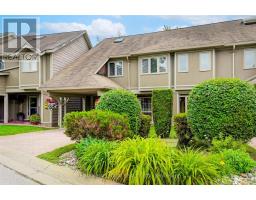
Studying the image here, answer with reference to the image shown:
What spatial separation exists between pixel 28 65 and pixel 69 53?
10.8 feet

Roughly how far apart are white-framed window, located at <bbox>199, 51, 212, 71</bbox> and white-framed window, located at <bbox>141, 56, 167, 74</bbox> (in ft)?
7.90

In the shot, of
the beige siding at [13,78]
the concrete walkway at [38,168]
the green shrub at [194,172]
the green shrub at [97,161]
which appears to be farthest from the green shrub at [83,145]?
the beige siding at [13,78]

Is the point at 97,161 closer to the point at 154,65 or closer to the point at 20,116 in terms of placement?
the point at 154,65

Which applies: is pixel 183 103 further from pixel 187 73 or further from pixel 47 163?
pixel 47 163

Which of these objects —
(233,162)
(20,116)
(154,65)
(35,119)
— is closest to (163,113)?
(233,162)

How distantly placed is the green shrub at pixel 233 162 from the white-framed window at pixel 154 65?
12.8m

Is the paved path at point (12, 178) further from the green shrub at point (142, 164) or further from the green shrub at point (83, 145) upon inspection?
the green shrub at point (142, 164)

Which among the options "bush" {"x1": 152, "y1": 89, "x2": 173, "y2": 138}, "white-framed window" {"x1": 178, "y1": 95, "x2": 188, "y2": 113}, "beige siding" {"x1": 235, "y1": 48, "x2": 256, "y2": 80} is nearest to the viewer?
"bush" {"x1": 152, "y1": 89, "x2": 173, "y2": 138}

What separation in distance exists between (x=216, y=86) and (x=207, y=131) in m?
1.30

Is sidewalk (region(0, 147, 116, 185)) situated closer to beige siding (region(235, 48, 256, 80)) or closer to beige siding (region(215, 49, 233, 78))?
beige siding (region(215, 49, 233, 78))

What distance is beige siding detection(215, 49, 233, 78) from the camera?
1714 cm

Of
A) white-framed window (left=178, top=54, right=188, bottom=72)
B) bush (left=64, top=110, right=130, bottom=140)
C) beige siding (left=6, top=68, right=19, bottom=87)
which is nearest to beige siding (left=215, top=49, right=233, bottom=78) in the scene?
white-framed window (left=178, top=54, right=188, bottom=72)

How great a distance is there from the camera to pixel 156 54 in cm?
1877

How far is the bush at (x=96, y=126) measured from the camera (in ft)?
25.0
